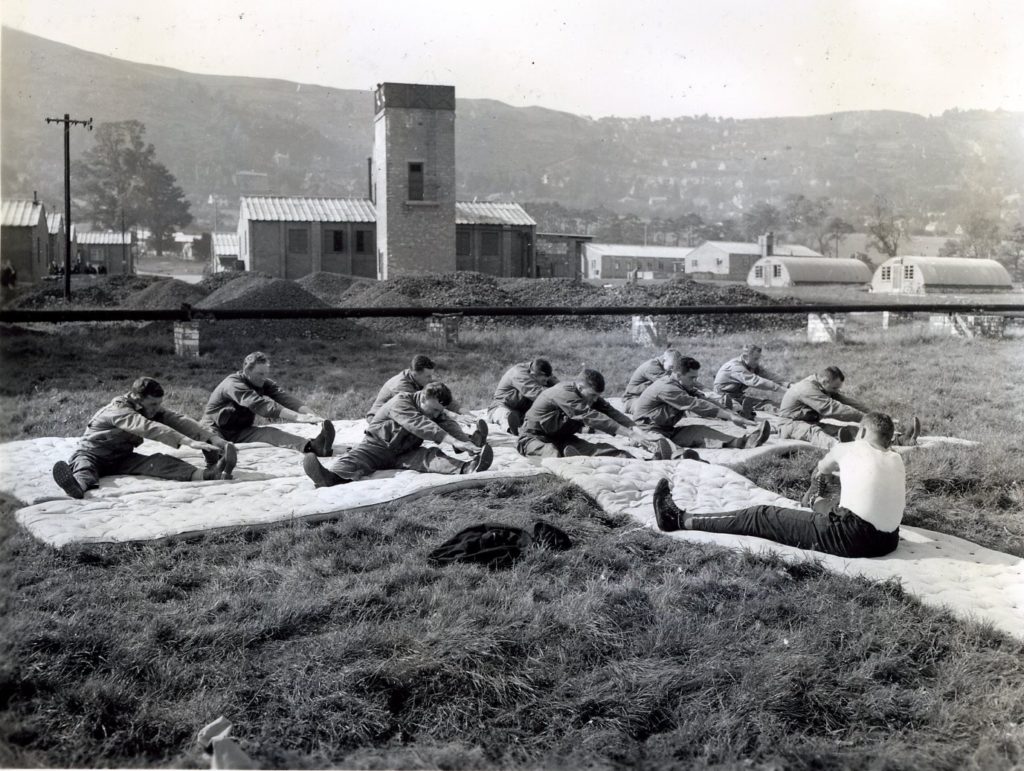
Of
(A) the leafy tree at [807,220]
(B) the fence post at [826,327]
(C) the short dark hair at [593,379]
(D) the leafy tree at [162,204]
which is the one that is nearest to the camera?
(C) the short dark hair at [593,379]

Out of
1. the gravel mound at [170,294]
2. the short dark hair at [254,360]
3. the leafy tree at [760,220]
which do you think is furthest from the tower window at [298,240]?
the short dark hair at [254,360]

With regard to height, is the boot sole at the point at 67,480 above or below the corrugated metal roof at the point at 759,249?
below

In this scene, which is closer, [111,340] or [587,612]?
[587,612]

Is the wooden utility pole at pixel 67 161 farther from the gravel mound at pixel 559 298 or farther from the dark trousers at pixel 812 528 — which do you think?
the dark trousers at pixel 812 528

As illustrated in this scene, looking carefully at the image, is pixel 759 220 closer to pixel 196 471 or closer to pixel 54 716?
pixel 196 471

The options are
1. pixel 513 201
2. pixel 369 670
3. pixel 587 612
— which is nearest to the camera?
pixel 369 670

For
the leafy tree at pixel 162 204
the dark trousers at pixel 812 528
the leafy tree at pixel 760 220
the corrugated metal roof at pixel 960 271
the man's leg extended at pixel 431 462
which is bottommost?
the dark trousers at pixel 812 528

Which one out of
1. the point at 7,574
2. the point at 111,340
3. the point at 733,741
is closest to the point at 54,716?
the point at 7,574
